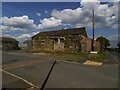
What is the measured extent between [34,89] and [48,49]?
3677 cm

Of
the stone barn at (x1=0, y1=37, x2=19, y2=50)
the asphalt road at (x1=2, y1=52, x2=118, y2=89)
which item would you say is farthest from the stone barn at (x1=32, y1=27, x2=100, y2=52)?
the asphalt road at (x1=2, y1=52, x2=118, y2=89)

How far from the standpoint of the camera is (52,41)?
142 feet

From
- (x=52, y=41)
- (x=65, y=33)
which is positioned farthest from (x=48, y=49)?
(x=65, y=33)

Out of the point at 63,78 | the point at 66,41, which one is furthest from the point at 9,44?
the point at 63,78

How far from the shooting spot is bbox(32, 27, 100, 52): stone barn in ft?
125

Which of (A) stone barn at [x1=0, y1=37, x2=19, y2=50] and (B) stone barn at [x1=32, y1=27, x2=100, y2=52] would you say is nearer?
(B) stone barn at [x1=32, y1=27, x2=100, y2=52]

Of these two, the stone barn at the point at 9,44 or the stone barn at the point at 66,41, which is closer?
the stone barn at the point at 66,41

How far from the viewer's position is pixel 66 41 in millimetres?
40531

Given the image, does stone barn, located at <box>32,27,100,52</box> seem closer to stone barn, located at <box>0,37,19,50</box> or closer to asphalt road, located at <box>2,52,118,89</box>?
stone barn, located at <box>0,37,19,50</box>

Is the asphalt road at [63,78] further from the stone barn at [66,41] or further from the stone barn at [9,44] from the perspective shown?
the stone barn at [9,44]

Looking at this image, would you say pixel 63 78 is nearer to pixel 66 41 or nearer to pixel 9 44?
pixel 66 41

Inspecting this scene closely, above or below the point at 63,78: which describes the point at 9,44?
above

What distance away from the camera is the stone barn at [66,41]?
125 ft

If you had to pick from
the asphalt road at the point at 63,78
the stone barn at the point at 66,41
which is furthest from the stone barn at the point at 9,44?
the asphalt road at the point at 63,78
